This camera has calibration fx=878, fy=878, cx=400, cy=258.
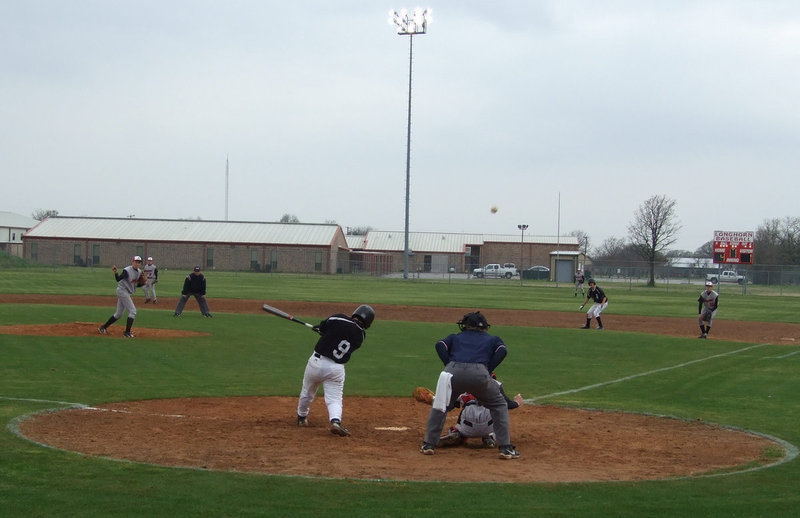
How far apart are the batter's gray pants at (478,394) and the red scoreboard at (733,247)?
51457mm

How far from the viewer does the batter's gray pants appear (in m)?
10.0

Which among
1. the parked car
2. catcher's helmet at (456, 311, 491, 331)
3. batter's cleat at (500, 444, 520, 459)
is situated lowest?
batter's cleat at (500, 444, 520, 459)

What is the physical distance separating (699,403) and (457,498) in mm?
8548

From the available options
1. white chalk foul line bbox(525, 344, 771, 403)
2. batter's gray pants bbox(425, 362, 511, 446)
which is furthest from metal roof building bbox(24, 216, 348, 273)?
batter's gray pants bbox(425, 362, 511, 446)

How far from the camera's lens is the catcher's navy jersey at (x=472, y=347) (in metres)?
10.1

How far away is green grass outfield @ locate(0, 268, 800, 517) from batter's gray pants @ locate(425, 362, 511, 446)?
427 millimetres

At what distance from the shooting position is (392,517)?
7.04m

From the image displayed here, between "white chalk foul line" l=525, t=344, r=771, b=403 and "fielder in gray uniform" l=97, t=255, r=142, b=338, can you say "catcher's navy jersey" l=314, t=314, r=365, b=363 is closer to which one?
"white chalk foul line" l=525, t=344, r=771, b=403

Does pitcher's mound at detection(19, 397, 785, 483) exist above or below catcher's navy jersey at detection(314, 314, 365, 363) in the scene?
below

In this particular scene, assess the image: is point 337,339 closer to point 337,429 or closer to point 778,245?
point 337,429


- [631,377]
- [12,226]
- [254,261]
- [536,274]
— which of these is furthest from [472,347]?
[12,226]

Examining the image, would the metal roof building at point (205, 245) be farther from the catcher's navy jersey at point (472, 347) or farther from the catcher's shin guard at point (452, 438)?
the catcher's navy jersey at point (472, 347)

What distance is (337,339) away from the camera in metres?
11.5

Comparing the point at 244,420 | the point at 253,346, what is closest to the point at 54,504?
the point at 244,420
